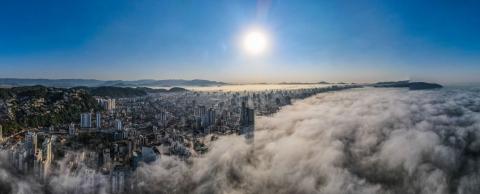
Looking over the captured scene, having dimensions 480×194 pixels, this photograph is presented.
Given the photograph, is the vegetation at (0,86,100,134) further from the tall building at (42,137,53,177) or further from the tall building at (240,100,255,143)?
the tall building at (240,100,255,143)

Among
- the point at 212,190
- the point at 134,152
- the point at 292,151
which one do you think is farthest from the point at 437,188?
the point at 134,152

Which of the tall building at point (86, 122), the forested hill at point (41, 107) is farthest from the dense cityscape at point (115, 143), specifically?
the forested hill at point (41, 107)

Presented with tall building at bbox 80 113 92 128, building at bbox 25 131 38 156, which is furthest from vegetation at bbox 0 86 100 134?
building at bbox 25 131 38 156

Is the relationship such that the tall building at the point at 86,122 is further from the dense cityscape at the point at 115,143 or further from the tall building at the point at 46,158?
the tall building at the point at 46,158

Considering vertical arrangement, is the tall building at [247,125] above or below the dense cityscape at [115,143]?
above

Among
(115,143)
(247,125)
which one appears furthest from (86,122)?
(247,125)

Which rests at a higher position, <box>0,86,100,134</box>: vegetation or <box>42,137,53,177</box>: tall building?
<box>0,86,100,134</box>: vegetation

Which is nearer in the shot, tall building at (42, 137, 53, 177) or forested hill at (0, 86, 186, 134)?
tall building at (42, 137, 53, 177)

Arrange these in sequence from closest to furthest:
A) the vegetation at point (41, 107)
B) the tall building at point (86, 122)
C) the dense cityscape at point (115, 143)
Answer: the dense cityscape at point (115, 143) < the vegetation at point (41, 107) < the tall building at point (86, 122)

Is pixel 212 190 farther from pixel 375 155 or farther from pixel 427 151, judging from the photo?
pixel 427 151

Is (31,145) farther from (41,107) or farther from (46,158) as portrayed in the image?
(41,107)

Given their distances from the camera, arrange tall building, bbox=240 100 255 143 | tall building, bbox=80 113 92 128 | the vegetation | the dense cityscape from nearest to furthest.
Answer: the dense cityscape → tall building, bbox=240 100 255 143 → the vegetation → tall building, bbox=80 113 92 128
